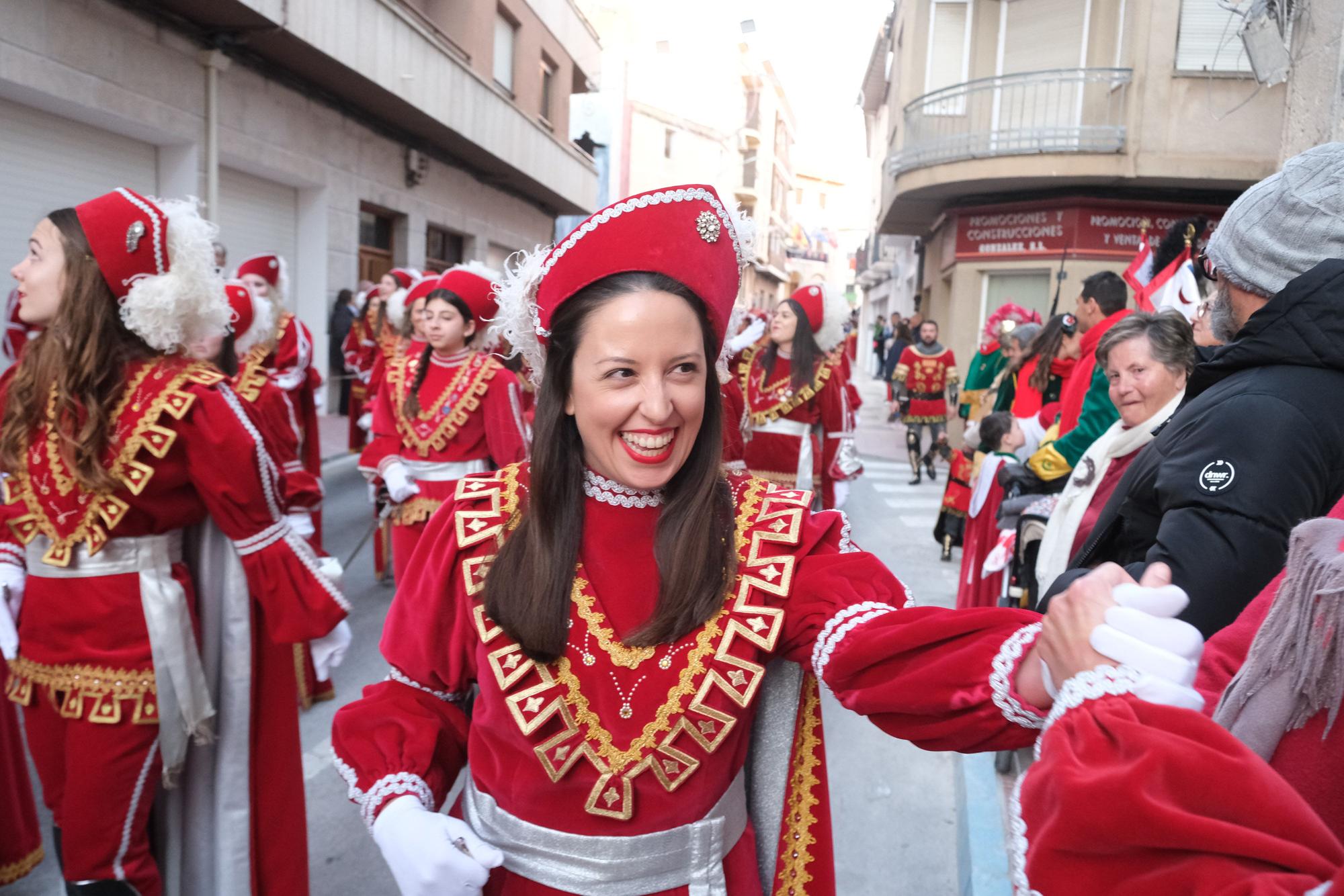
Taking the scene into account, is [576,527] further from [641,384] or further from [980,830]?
[980,830]

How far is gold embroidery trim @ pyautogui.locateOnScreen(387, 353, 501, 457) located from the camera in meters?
4.83

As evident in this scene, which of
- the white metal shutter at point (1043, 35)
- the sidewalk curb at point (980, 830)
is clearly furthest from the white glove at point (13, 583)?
the white metal shutter at point (1043, 35)

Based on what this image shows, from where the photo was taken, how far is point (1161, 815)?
2.76 feet

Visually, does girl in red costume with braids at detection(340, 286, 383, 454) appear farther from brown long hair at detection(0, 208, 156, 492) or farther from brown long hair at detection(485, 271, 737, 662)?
brown long hair at detection(485, 271, 737, 662)

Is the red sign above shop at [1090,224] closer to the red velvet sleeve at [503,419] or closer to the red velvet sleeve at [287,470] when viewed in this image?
the red velvet sleeve at [503,419]

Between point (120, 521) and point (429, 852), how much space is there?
1.58 metres

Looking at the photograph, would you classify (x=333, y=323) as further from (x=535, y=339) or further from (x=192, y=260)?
(x=535, y=339)

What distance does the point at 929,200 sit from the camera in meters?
17.7

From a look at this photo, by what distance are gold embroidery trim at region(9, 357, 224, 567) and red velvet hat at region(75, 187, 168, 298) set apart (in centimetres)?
31

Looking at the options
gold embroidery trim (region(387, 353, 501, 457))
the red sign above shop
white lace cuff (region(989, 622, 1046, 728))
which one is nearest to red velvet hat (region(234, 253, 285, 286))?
gold embroidery trim (region(387, 353, 501, 457))

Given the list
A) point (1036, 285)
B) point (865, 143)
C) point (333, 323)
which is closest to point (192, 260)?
point (333, 323)

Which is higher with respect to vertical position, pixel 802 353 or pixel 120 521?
pixel 802 353

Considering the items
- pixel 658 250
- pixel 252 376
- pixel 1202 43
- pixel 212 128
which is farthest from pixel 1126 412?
pixel 1202 43

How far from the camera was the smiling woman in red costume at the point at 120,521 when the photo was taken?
2.40 meters
